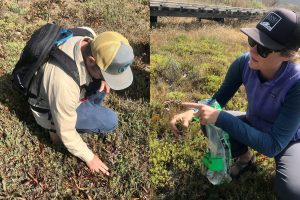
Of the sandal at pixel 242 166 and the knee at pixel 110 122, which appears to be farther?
the knee at pixel 110 122

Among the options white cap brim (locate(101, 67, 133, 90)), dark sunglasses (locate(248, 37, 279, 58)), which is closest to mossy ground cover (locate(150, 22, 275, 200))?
white cap brim (locate(101, 67, 133, 90))

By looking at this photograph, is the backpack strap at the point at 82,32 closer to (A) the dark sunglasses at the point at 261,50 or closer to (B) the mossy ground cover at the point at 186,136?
(B) the mossy ground cover at the point at 186,136

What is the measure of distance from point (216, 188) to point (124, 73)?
1475 millimetres

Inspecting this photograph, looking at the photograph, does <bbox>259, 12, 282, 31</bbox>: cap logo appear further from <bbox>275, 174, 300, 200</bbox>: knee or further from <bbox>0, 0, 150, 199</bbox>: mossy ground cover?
<bbox>0, 0, 150, 199</bbox>: mossy ground cover

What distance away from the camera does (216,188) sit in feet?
12.0

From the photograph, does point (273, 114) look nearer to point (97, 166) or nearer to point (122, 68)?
point (122, 68)

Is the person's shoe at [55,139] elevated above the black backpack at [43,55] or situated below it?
below

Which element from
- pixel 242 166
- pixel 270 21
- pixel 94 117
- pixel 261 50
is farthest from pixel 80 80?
pixel 242 166

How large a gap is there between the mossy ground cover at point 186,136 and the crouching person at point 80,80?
667mm

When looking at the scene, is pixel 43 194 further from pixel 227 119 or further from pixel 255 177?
pixel 255 177

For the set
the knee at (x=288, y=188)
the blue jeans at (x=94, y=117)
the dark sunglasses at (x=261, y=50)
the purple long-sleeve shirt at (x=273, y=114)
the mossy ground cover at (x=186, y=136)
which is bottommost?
the mossy ground cover at (x=186, y=136)

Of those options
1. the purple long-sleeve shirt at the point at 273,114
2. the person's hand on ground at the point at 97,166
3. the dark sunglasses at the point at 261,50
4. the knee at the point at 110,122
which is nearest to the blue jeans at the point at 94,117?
the knee at the point at 110,122

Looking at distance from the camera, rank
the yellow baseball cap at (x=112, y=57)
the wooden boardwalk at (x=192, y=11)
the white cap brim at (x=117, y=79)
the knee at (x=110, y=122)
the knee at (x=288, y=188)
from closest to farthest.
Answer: the knee at (x=288, y=188)
the yellow baseball cap at (x=112, y=57)
the white cap brim at (x=117, y=79)
the knee at (x=110, y=122)
the wooden boardwalk at (x=192, y=11)

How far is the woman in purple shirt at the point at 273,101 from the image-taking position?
2707mm
